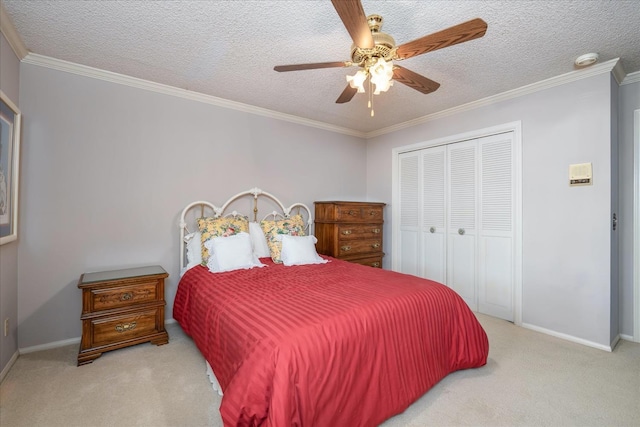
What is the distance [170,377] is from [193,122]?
2.41m

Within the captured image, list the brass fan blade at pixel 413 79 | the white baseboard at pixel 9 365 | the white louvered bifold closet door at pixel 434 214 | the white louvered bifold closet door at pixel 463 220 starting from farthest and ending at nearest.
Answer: the white louvered bifold closet door at pixel 434 214
the white louvered bifold closet door at pixel 463 220
the white baseboard at pixel 9 365
the brass fan blade at pixel 413 79

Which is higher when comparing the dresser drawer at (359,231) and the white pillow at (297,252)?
the dresser drawer at (359,231)

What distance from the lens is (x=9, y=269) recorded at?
2172mm

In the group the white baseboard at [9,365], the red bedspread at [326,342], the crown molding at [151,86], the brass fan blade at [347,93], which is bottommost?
the white baseboard at [9,365]

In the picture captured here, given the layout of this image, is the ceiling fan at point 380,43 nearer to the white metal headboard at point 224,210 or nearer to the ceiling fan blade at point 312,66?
the ceiling fan blade at point 312,66

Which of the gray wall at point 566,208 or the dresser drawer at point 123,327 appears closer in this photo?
the dresser drawer at point 123,327

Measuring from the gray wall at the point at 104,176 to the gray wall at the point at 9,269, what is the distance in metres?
0.08

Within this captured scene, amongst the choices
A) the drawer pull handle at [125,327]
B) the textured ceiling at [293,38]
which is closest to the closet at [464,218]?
the textured ceiling at [293,38]

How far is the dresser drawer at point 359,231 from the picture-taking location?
3781 millimetres

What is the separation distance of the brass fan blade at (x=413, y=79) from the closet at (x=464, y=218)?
1621mm

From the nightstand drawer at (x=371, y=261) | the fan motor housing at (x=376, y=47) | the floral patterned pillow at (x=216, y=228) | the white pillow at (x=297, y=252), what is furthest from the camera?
the nightstand drawer at (x=371, y=261)

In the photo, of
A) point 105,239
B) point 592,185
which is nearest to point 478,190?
point 592,185

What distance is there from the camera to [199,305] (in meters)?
2.15

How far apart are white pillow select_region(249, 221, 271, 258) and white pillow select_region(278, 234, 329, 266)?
0.26 metres
